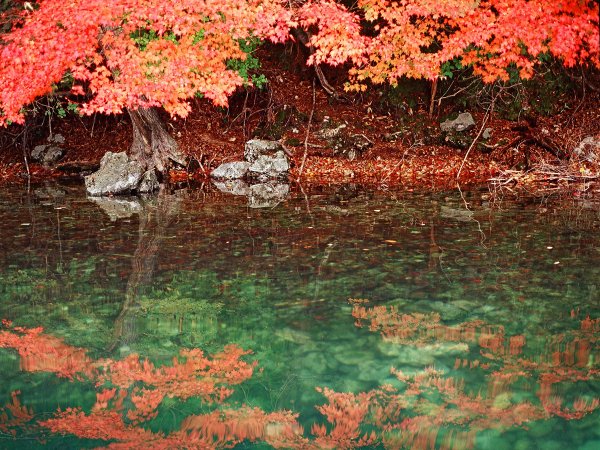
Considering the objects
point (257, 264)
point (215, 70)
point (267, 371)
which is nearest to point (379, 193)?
point (215, 70)

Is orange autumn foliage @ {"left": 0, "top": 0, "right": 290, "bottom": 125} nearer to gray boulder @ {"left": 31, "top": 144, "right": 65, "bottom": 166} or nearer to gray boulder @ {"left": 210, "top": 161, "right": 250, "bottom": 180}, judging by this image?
gray boulder @ {"left": 210, "top": 161, "right": 250, "bottom": 180}

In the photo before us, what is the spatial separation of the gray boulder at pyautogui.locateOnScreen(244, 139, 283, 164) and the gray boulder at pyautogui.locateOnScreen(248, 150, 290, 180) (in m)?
0.15

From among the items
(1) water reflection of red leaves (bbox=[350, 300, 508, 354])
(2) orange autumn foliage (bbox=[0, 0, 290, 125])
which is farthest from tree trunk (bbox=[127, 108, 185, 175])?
(1) water reflection of red leaves (bbox=[350, 300, 508, 354])

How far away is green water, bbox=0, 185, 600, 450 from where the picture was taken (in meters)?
3.91

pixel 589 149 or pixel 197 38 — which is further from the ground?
pixel 197 38

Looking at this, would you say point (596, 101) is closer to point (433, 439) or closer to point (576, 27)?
point (576, 27)

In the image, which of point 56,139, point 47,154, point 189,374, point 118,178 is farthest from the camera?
point 56,139

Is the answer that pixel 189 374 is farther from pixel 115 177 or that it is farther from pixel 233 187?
pixel 115 177

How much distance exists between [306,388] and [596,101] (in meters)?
14.1

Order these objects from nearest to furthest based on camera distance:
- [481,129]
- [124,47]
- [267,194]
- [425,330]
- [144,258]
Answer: [425,330]
[144,258]
[124,47]
[267,194]
[481,129]

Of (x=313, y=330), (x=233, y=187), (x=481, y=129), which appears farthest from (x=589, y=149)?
(x=313, y=330)

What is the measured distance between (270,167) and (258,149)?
0.68 m

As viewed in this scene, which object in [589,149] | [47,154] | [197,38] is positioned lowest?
[47,154]

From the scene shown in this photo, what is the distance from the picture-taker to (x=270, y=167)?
15.0 meters
